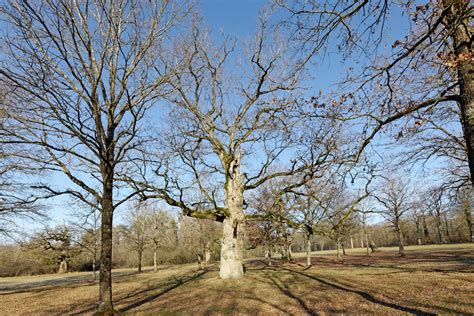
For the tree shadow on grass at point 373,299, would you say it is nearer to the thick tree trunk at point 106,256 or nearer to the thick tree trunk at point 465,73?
the thick tree trunk at point 465,73

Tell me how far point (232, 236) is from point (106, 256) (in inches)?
279

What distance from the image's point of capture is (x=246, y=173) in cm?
1647

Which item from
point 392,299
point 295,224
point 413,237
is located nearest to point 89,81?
point 295,224

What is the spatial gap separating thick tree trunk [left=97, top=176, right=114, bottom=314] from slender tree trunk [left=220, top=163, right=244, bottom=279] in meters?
6.82

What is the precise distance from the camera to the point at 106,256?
880 cm

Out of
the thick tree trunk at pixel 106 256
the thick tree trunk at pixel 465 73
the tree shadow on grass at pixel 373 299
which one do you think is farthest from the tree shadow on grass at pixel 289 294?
the thick tree trunk at pixel 465 73

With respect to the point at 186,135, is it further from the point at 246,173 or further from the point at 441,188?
the point at 441,188

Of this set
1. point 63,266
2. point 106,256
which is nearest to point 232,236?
point 106,256

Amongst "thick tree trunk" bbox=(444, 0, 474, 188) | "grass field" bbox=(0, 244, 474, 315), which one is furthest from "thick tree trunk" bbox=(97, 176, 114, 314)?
"thick tree trunk" bbox=(444, 0, 474, 188)

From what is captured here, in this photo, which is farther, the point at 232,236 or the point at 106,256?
the point at 232,236

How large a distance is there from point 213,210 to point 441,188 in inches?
447

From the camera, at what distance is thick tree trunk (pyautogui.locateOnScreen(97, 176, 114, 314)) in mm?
8453

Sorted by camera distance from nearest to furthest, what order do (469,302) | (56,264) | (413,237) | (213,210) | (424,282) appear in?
(469,302), (424,282), (213,210), (56,264), (413,237)

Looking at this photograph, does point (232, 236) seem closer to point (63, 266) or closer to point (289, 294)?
point (289, 294)
